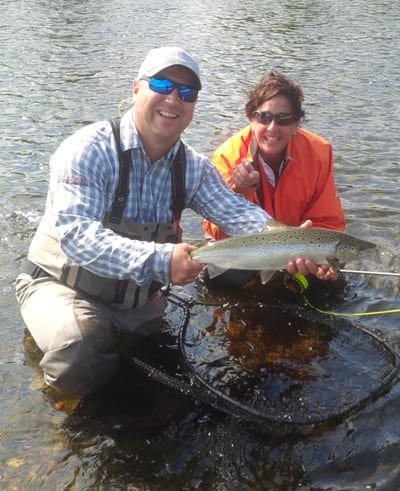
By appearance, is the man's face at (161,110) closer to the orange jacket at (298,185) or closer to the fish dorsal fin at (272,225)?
the fish dorsal fin at (272,225)

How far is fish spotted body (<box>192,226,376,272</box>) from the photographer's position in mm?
4422

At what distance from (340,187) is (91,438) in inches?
246

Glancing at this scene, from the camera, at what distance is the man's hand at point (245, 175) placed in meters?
5.66

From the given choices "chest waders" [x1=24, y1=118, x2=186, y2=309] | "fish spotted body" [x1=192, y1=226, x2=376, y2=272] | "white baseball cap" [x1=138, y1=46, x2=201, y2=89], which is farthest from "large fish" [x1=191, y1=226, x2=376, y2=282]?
"white baseball cap" [x1=138, y1=46, x2=201, y2=89]

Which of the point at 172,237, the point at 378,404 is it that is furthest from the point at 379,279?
the point at 172,237

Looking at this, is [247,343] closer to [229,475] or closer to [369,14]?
[229,475]

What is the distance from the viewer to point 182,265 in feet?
12.7

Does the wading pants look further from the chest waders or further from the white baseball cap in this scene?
the white baseball cap

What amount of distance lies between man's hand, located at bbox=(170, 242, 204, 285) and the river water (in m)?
1.20

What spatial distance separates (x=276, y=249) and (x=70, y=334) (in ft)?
5.34

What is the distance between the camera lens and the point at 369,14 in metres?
27.2

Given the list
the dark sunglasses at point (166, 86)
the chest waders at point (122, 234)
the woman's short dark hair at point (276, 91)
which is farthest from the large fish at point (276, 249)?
the woman's short dark hair at point (276, 91)

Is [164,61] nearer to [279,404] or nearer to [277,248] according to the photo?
[277,248]

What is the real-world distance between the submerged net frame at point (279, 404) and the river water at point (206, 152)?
0.52 ft
